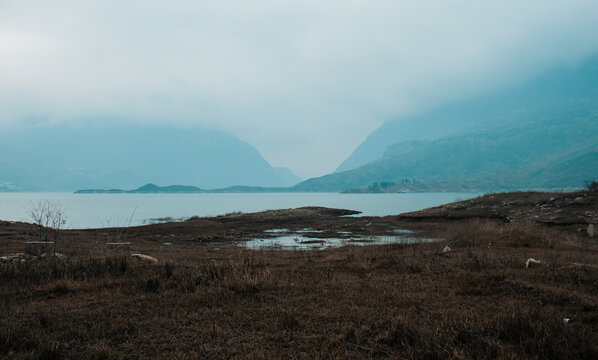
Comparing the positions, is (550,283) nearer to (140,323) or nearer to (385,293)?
(385,293)

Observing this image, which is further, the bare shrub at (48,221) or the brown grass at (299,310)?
the bare shrub at (48,221)

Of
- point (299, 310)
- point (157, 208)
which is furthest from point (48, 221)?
point (157, 208)

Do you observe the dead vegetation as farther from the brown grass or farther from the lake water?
the lake water

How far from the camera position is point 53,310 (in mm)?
6891

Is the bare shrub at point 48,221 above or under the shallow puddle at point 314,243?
above

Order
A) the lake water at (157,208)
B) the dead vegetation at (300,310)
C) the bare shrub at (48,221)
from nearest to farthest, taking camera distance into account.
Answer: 1. the dead vegetation at (300,310)
2. the bare shrub at (48,221)
3. the lake water at (157,208)

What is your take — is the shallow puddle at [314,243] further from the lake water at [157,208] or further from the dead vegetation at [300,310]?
the dead vegetation at [300,310]

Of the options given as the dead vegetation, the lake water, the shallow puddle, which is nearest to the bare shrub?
the dead vegetation

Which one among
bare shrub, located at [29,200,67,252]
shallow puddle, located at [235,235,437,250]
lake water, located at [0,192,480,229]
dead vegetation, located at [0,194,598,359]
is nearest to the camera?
dead vegetation, located at [0,194,598,359]

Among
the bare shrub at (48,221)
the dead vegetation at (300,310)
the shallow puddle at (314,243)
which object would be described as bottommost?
the shallow puddle at (314,243)

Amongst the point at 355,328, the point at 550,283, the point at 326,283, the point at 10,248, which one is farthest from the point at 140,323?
the point at 10,248

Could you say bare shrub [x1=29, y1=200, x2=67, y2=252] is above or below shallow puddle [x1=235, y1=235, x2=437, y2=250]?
above

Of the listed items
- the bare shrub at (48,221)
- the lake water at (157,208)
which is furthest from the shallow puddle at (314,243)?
the bare shrub at (48,221)

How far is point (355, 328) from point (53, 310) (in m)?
5.86
